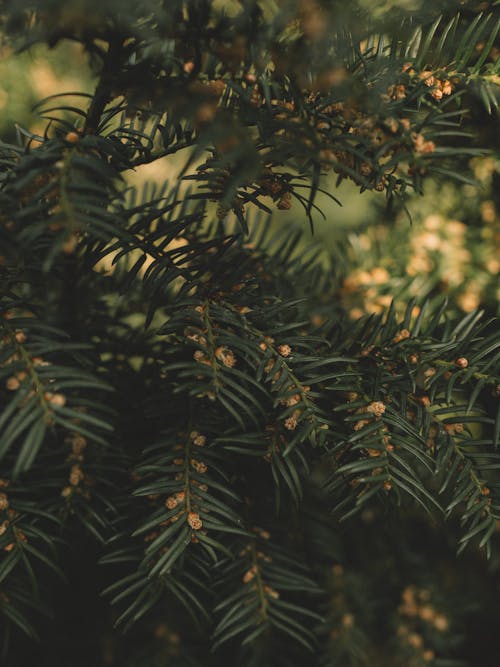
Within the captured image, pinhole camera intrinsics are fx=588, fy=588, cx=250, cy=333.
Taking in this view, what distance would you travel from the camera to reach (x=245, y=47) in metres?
0.38

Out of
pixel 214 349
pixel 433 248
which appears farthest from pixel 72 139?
pixel 433 248

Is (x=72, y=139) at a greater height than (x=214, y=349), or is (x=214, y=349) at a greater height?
(x=72, y=139)

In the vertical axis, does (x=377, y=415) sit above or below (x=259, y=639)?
above

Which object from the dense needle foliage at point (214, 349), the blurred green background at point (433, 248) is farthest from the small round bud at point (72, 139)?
the blurred green background at point (433, 248)

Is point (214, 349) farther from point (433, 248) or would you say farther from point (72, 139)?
point (433, 248)

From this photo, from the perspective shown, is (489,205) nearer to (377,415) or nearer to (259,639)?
(377,415)

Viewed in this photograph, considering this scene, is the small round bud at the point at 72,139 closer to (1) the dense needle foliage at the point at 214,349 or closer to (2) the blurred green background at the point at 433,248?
(1) the dense needle foliage at the point at 214,349

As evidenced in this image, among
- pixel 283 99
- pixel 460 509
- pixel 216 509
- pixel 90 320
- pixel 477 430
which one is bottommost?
pixel 460 509

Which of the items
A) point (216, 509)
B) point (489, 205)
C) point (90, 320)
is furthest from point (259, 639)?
point (489, 205)

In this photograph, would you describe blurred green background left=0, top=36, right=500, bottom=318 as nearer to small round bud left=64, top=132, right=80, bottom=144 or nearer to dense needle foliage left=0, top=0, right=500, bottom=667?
dense needle foliage left=0, top=0, right=500, bottom=667

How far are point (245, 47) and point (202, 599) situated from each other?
0.47 meters

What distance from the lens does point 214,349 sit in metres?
0.44

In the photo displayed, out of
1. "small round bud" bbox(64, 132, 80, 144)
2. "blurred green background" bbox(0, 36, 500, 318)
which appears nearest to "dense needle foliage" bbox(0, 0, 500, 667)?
"small round bud" bbox(64, 132, 80, 144)

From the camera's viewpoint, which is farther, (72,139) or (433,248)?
(433,248)
